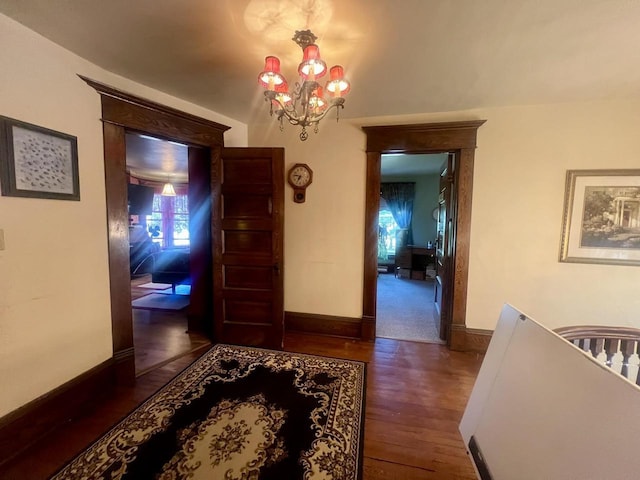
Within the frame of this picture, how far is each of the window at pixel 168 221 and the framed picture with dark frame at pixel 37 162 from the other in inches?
232

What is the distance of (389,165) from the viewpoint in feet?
17.9

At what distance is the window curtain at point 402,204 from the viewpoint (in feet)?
22.5

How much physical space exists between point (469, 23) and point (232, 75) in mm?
1619

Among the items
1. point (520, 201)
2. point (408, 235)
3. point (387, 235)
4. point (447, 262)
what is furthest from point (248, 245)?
point (387, 235)

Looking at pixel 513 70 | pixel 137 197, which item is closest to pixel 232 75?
pixel 513 70

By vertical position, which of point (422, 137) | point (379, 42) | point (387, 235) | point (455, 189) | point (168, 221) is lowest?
point (387, 235)

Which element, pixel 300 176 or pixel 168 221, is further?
pixel 168 221

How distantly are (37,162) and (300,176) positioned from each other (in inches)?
83.7

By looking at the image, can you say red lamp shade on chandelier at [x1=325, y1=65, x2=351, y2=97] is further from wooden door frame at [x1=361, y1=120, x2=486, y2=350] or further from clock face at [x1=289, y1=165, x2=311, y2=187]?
clock face at [x1=289, y1=165, x2=311, y2=187]

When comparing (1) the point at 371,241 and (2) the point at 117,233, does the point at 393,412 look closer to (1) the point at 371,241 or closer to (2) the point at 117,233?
(1) the point at 371,241

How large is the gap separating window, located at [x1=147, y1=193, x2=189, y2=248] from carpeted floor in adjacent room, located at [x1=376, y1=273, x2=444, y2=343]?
5.55 metres

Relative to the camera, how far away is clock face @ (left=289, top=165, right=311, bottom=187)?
123 inches

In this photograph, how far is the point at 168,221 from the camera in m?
7.73

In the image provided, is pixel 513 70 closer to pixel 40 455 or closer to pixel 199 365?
pixel 199 365
